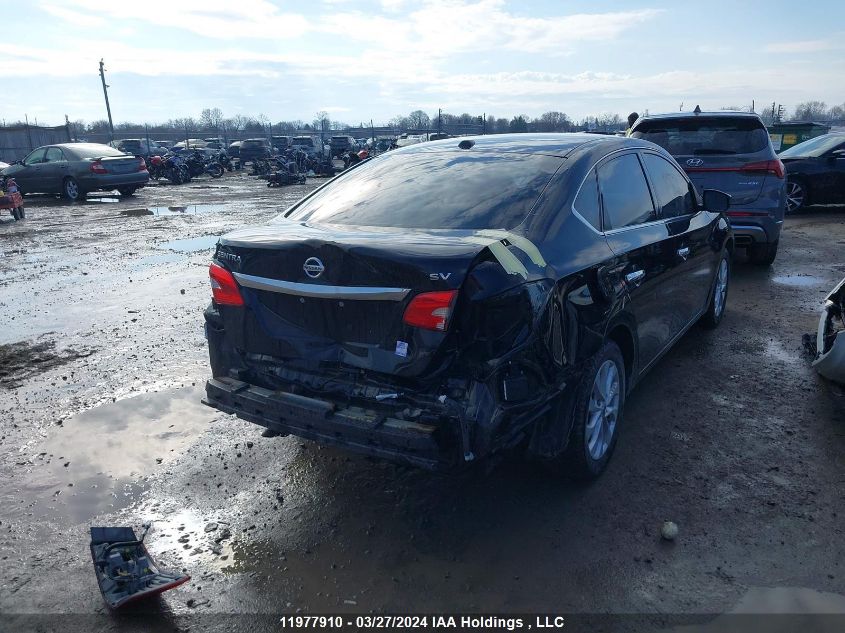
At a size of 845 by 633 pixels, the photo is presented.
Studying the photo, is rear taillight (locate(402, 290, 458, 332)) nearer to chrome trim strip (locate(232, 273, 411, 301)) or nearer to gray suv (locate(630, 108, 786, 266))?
chrome trim strip (locate(232, 273, 411, 301))

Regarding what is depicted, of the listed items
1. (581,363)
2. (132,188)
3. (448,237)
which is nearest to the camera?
(448,237)

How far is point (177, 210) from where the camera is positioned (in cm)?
1633

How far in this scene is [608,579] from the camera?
2725mm

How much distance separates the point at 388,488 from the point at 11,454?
234cm

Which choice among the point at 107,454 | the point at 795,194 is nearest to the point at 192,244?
the point at 107,454

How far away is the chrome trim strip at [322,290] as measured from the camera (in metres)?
2.69

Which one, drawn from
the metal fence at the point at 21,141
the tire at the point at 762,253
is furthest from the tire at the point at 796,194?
the metal fence at the point at 21,141

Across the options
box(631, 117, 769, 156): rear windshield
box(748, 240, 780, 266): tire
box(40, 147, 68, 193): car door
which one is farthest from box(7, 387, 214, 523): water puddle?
box(40, 147, 68, 193): car door

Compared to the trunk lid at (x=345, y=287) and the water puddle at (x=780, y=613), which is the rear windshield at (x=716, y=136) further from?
the water puddle at (x=780, y=613)

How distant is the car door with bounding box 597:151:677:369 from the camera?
3.54m

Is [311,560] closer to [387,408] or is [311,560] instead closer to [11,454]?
[387,408]

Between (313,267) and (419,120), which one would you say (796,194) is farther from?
(419,120)

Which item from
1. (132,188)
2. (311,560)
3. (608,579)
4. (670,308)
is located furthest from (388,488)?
(132,188)

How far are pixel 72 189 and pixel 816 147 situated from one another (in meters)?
19.2
